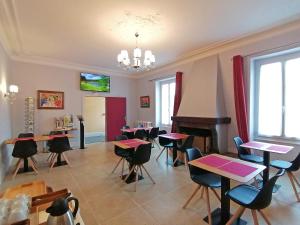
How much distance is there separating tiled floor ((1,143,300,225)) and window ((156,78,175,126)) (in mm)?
3008

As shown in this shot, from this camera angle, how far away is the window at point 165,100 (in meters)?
6.88

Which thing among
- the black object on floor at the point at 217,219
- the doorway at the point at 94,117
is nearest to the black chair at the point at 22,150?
the black object on floor at the point at 217,219

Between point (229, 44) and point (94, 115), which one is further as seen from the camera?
point (94, 115)

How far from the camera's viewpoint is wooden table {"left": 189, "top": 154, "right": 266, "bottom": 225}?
71.9 inches

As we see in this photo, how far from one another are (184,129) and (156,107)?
2.01 m

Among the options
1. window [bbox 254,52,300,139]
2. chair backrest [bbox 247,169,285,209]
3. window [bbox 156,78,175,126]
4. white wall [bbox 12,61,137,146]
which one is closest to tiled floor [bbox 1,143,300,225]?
chair backrest [bbox 247,169,285,209]

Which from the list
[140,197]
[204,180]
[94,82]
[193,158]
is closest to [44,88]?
[94,82]

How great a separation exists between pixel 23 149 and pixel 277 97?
233 inches

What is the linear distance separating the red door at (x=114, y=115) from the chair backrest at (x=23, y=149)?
12.5 feet

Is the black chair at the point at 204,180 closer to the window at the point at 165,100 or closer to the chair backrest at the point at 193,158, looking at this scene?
the chair backrest at the point at 193,158

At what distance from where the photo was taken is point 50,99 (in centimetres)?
594

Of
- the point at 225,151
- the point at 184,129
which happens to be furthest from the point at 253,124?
the point at 184,129

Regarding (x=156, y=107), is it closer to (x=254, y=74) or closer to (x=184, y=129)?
(x=184, y=129)

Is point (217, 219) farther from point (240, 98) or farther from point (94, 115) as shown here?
point (94, 115)
